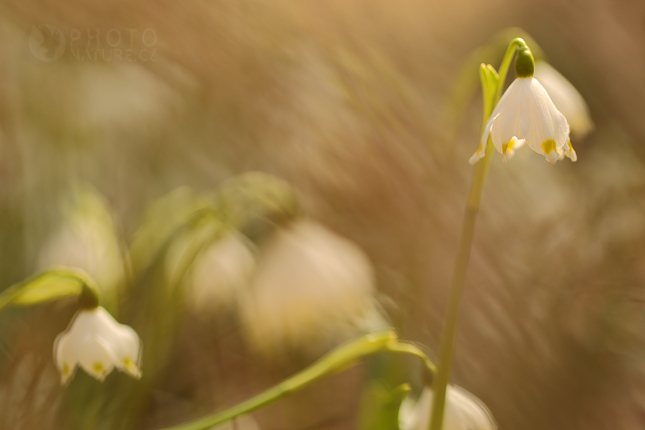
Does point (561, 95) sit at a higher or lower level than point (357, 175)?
higher

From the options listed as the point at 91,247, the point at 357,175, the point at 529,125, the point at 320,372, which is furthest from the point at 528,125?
the point at 91,247

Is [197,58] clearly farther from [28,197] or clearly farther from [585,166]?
[585,166]

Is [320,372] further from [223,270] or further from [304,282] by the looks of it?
[223,270]

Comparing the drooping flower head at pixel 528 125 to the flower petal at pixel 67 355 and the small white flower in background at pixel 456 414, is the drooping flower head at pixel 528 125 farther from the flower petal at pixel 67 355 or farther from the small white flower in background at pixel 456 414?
the flower petal at pixel 67 355

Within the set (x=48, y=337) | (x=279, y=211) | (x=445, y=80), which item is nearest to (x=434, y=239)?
(x=279, y=211)

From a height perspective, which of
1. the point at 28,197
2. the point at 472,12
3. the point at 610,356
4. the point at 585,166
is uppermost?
the point at 472,12

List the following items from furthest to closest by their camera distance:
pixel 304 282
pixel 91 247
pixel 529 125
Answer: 1. pixel 91 247
2. pixel 304 282
3. pixel 529 125

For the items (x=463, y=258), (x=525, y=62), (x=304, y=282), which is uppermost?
(x=525, y=62)

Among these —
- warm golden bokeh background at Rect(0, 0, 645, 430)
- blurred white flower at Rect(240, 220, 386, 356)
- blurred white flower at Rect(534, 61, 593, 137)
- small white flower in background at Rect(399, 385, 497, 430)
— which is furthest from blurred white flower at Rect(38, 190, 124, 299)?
blurred white flower at Rect(534, 61, 593, 137)
